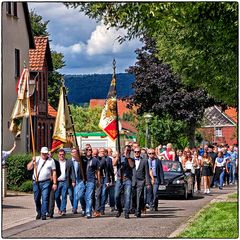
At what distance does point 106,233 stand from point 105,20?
394 centimetres

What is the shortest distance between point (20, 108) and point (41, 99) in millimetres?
16163

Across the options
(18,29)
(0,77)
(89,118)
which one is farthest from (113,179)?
(89,118)

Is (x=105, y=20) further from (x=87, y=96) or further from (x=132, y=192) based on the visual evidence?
(x=132, y=192)

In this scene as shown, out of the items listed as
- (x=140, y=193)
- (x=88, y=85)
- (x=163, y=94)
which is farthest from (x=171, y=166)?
(x=163, y=94)

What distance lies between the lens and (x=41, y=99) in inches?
1324

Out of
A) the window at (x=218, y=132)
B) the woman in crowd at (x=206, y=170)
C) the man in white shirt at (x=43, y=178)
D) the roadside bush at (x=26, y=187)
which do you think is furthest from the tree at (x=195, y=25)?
the window at (x=218, y=132)

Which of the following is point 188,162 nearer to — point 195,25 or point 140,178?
point 140,178

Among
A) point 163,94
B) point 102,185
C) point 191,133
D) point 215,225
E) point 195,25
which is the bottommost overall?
point 215,225

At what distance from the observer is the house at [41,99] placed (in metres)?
28.8

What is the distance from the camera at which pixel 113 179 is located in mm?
23281

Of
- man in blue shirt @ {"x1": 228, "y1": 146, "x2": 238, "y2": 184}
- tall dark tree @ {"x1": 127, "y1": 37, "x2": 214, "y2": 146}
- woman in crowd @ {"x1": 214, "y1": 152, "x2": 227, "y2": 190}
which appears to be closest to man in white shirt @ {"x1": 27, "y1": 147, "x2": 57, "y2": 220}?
man in blue shirt @ {"x1": 228, "y1": 146, "x2": 238, "y2": 184}

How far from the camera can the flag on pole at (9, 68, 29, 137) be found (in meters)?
16.9

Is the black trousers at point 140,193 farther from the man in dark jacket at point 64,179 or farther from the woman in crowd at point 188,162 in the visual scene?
the woman in crowd at point 188,162

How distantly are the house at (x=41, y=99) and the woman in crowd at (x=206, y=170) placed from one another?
19.9 feet
